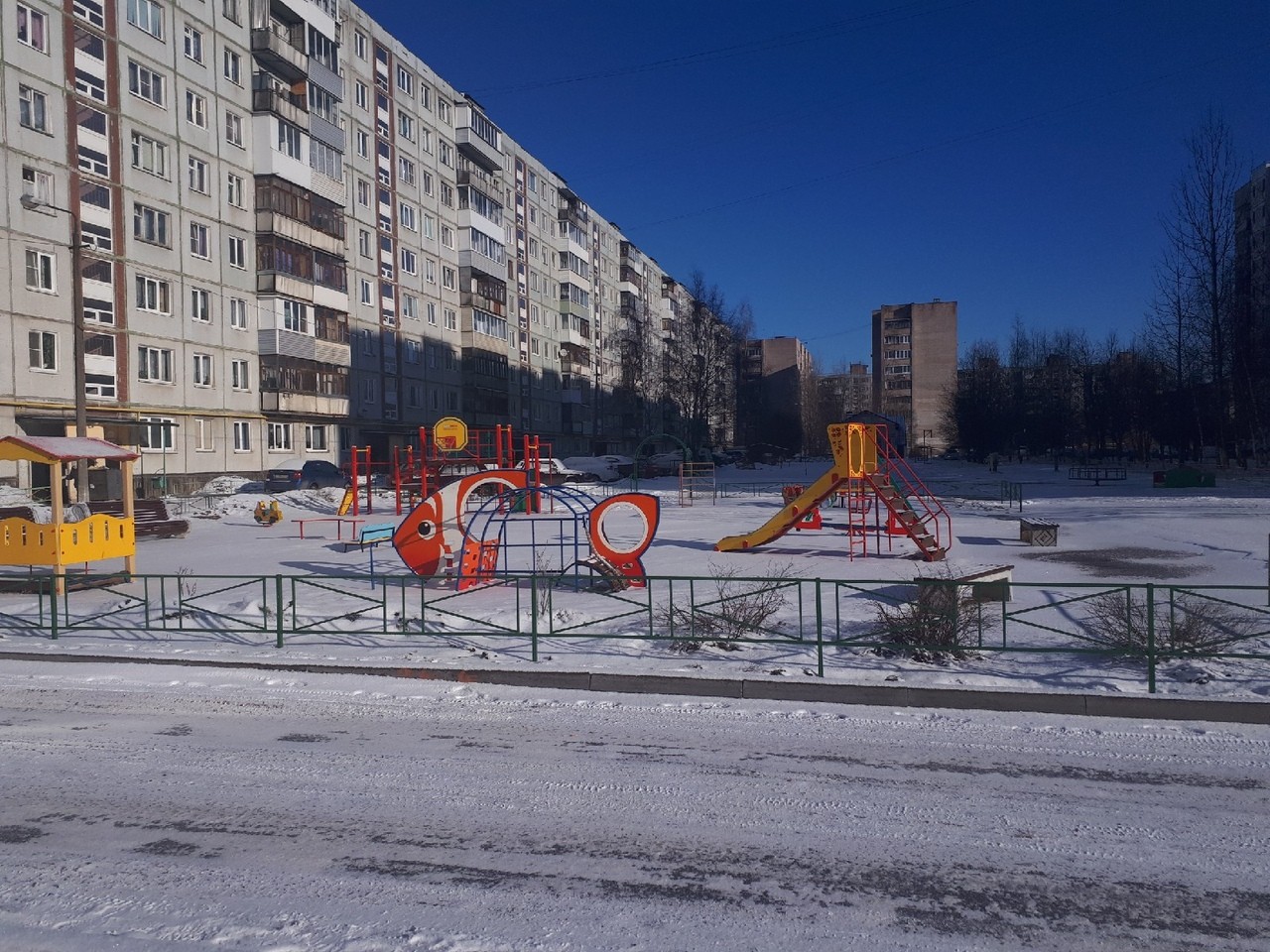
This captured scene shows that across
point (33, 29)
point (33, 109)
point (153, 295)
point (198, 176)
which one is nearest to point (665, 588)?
point (153, 295)

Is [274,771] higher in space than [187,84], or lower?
lower

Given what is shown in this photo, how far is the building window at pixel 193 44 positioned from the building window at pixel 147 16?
1.29 metres

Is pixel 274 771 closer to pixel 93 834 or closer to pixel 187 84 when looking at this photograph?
pixel 93 834

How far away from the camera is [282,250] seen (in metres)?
39.5

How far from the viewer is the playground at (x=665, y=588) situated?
9.15 meters

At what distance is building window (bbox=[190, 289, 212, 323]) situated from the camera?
1412 inches

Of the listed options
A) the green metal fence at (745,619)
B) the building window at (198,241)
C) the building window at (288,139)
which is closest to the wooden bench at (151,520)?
the green metal fence at (745,619)

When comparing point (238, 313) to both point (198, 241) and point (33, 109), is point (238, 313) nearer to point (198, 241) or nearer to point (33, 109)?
point (198, 241)

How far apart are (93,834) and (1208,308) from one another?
56700mm

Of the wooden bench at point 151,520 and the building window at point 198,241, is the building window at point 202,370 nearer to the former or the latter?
the building window at point 198,241

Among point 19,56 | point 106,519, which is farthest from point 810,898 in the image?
point 19,56

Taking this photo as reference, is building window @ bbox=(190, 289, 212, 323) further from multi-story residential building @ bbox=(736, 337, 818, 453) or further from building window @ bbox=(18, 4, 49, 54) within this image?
multi-story residential building @ bbox=(736, 337, 818, 453)

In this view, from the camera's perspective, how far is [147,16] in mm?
33719

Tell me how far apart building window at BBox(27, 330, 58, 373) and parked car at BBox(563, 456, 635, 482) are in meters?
26.1
